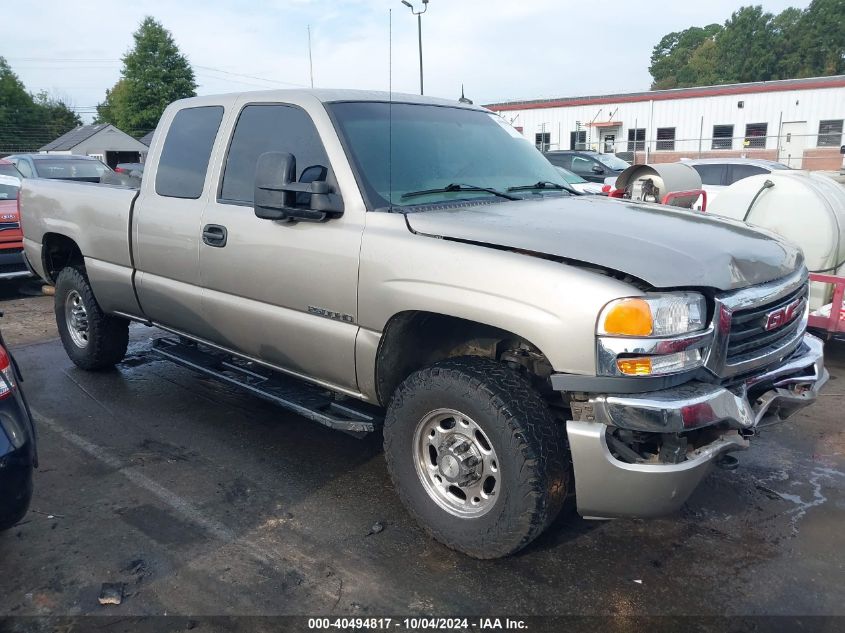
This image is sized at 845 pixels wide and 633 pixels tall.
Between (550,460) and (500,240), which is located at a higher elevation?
(500,240)

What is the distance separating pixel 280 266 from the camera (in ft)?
12.3

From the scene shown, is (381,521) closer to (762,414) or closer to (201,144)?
(762,414)

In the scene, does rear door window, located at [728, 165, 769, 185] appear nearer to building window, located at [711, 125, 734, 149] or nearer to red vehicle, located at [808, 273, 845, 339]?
red vehicle, located at [808, 273, 845, 339]

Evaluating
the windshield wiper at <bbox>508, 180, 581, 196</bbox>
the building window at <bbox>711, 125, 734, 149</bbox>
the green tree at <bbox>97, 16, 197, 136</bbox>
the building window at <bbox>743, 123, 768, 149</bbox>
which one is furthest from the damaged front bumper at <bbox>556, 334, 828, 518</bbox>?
the green tree at <bbox>97, 16, 197, 136</bbox>

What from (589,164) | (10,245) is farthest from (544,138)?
(10,245)

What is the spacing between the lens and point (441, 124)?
4.12 meters

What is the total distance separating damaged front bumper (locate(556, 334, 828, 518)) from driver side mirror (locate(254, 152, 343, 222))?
1.57 meters

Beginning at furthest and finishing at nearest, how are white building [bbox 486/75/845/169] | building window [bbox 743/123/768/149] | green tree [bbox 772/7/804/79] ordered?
green tree [bbox 772/7/804/79] → building window [bbox 743/123/768/149] → white building [bbox 486/75/845/169]

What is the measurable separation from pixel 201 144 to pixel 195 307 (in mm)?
1033

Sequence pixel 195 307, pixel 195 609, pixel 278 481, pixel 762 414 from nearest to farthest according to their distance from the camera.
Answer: pixel 195 609, pixel 762 414, pixel 278 481, pixel 195 307

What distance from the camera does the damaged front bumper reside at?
2596 mm

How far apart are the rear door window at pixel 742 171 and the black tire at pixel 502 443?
523 inches

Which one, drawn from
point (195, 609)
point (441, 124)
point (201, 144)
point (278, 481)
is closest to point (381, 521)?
point (278, 481)

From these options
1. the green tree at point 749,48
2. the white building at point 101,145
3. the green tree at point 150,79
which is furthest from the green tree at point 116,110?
the green tree at point 749,48
